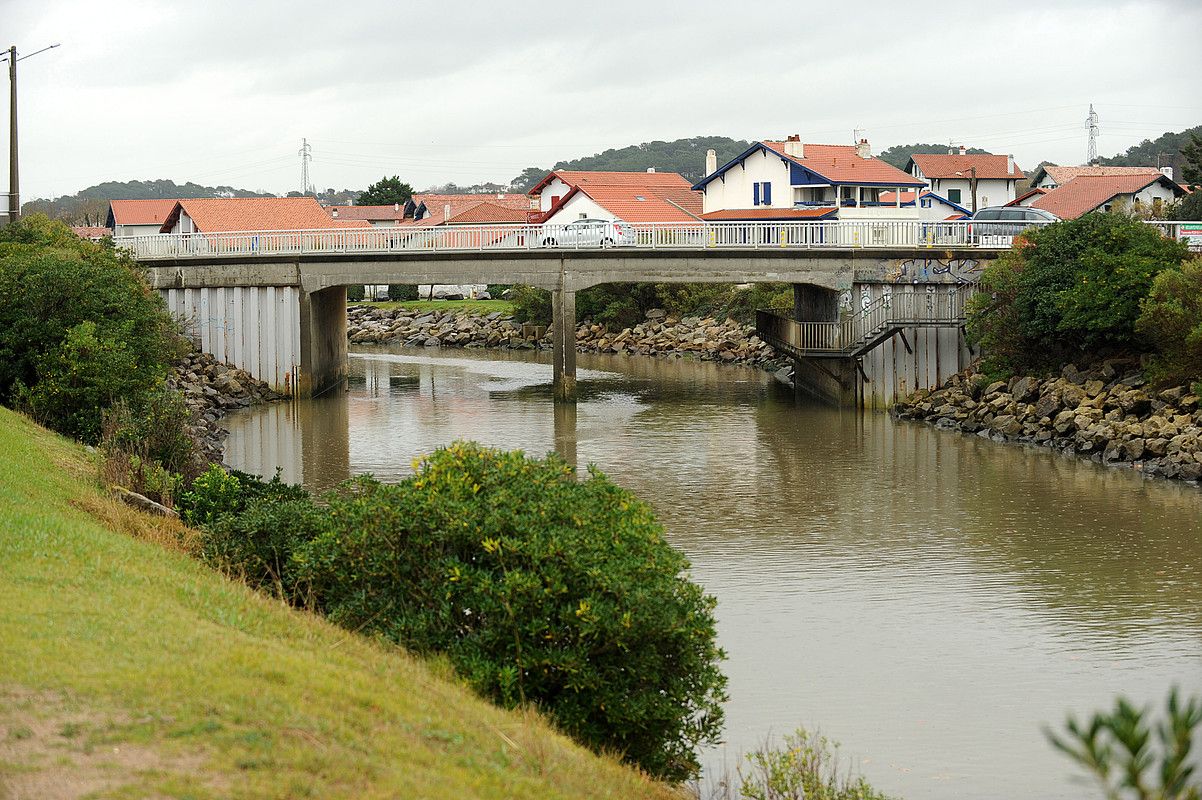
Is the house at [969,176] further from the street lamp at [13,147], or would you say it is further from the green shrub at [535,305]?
the street lamp at [13,147]

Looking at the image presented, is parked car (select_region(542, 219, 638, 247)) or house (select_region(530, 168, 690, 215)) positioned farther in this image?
house (select_region(530, 168, 690, 215))

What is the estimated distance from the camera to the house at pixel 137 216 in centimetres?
7769

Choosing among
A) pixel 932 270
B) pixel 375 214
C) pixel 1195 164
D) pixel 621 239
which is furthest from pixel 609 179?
pixel 375 214

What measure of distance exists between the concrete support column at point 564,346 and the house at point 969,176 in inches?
1922

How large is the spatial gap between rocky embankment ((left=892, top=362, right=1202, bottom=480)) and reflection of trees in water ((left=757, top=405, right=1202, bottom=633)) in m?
0.69

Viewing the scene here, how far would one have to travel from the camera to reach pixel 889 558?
2145 centimetres

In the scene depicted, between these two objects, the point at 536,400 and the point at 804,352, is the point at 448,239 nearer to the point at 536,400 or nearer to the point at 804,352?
the point at 536,400

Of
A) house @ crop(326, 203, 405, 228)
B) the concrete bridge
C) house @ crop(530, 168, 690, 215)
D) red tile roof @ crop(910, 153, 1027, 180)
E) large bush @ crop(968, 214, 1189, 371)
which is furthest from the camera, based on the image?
house @ crop(326, 203, 405, 228)

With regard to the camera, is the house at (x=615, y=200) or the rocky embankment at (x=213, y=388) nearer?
the rocky embankment at (x=213, y=388)

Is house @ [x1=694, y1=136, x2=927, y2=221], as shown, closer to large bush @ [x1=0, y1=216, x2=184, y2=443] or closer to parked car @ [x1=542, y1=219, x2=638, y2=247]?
parked car @ [x1=542, y1=219, x2=638, y2=247]

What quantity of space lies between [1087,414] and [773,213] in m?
30.1

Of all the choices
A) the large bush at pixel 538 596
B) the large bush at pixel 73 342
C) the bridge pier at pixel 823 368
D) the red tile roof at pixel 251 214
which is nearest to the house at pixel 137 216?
the red tile roof at pixel 251 214

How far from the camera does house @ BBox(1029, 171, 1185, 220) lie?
204ft

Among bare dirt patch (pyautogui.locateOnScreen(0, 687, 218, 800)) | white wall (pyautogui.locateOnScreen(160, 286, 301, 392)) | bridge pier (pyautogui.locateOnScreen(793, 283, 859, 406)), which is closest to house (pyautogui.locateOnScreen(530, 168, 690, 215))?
bridge pier (pyautogui.locateOnScreen(793, 283, 859, 406))
